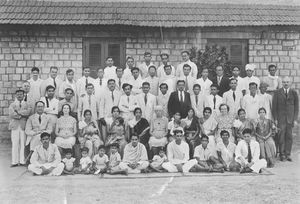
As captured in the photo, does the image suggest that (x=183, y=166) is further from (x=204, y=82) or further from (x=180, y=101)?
(x=204, y=82)

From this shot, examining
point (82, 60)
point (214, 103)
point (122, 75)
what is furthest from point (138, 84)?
point (82, 60)

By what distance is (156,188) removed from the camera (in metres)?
7.07

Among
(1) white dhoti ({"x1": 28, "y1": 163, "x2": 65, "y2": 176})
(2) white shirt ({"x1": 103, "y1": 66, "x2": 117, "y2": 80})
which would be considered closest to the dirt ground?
(1) white dhoti ({"x1": 28, "y1": 163, "x2": 65, "y2": 176})

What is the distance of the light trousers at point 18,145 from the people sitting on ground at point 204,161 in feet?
11.4

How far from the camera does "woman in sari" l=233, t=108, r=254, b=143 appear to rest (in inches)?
364

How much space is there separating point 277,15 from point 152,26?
345 cm

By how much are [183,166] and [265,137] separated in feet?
6.67

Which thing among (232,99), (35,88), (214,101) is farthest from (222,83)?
(35,88)

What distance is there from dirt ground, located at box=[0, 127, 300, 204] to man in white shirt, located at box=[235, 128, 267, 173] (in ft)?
0.87

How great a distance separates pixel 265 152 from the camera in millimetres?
9125

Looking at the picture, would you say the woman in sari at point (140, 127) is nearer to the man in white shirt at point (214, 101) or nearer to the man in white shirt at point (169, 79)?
the man in white shirt at point (169, 79)

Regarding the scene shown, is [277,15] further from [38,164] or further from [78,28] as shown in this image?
[38,164]

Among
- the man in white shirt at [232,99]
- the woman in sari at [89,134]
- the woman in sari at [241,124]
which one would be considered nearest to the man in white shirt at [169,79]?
the man in white shirt at [232,99]

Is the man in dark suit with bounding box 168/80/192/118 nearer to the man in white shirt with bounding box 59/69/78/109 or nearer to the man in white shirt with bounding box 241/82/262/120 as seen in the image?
the man in white shirt with bounding box 241/82/262/120
